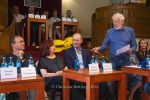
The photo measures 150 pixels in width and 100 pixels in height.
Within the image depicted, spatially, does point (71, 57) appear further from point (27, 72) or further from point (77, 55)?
point (27, 72)

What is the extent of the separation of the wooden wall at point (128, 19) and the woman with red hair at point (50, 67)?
4.98 metres

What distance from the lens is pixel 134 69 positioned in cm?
367

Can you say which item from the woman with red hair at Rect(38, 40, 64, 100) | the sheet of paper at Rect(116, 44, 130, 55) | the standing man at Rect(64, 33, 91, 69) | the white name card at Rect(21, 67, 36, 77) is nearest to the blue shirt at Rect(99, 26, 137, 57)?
the sheet of paper at Rect(116, 44, 130, 55)

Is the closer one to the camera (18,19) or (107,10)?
(18,19)

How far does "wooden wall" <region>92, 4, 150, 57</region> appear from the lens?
364 inches

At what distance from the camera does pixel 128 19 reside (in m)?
9.30

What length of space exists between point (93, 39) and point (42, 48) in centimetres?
534

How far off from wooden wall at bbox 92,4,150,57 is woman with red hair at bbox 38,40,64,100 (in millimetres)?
4979


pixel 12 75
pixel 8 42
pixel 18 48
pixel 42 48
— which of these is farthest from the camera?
pixel 8 42

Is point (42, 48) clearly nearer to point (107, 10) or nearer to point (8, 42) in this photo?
point (8, 42)

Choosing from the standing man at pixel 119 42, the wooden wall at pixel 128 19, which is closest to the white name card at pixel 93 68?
the standing man at pixel 119 42

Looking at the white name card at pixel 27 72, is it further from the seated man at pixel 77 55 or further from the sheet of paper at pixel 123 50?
the sheet of paper at pixel 123 50

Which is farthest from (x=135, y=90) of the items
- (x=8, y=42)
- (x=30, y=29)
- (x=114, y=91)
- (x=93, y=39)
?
(x=93, y=39)

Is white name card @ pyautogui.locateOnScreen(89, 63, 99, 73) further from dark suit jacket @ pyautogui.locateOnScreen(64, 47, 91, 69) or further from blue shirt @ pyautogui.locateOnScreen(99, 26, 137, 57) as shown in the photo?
blue shirt @ pyautogui.locateOnScreen(99, 26, 137, 57)
